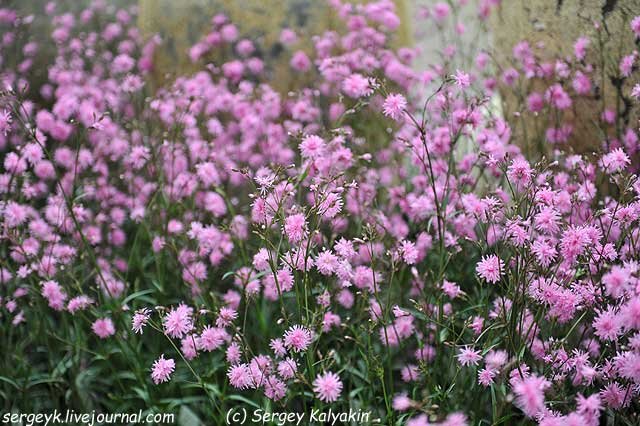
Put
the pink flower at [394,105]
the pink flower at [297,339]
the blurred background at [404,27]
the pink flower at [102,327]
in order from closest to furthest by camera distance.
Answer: the pink flower at [297,339]
the pink flower at [394,105]
the pink flower at [102,327]
the blurred background at [404,27]

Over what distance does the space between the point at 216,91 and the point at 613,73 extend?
→ 186 cm

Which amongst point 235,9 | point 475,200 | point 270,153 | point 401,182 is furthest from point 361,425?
point 235,9

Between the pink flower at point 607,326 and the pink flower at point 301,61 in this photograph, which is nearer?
the pink flower at point 607,326

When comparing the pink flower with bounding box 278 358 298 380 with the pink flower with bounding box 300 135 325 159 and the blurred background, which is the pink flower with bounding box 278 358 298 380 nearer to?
the pink flower with bounding box 300 135 325 159

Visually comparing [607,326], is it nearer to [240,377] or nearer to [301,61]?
[240,377]

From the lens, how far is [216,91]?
3434 millimetres

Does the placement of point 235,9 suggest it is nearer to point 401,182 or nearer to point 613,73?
point 401,182

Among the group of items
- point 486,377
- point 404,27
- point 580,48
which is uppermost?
point 404,27

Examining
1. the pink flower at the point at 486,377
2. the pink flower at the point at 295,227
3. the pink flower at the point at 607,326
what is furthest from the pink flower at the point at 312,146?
the pink flower at the point at 607,326

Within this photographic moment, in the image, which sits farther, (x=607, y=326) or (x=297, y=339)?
(x=297, y=339)

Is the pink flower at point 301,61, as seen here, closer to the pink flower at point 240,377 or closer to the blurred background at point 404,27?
the blurred background at point 404,27

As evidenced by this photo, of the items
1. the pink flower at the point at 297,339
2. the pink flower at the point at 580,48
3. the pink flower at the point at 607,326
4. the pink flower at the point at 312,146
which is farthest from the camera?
the pink flower at the point at 580,48

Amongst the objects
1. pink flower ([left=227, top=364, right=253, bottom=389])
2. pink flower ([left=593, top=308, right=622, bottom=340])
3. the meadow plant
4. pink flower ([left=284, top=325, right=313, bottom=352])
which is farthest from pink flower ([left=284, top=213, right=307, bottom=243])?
pink flower ([left=593, top=308, right=622, bottom=340])

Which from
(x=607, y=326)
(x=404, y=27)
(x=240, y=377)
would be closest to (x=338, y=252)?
(x=240, y=377)
